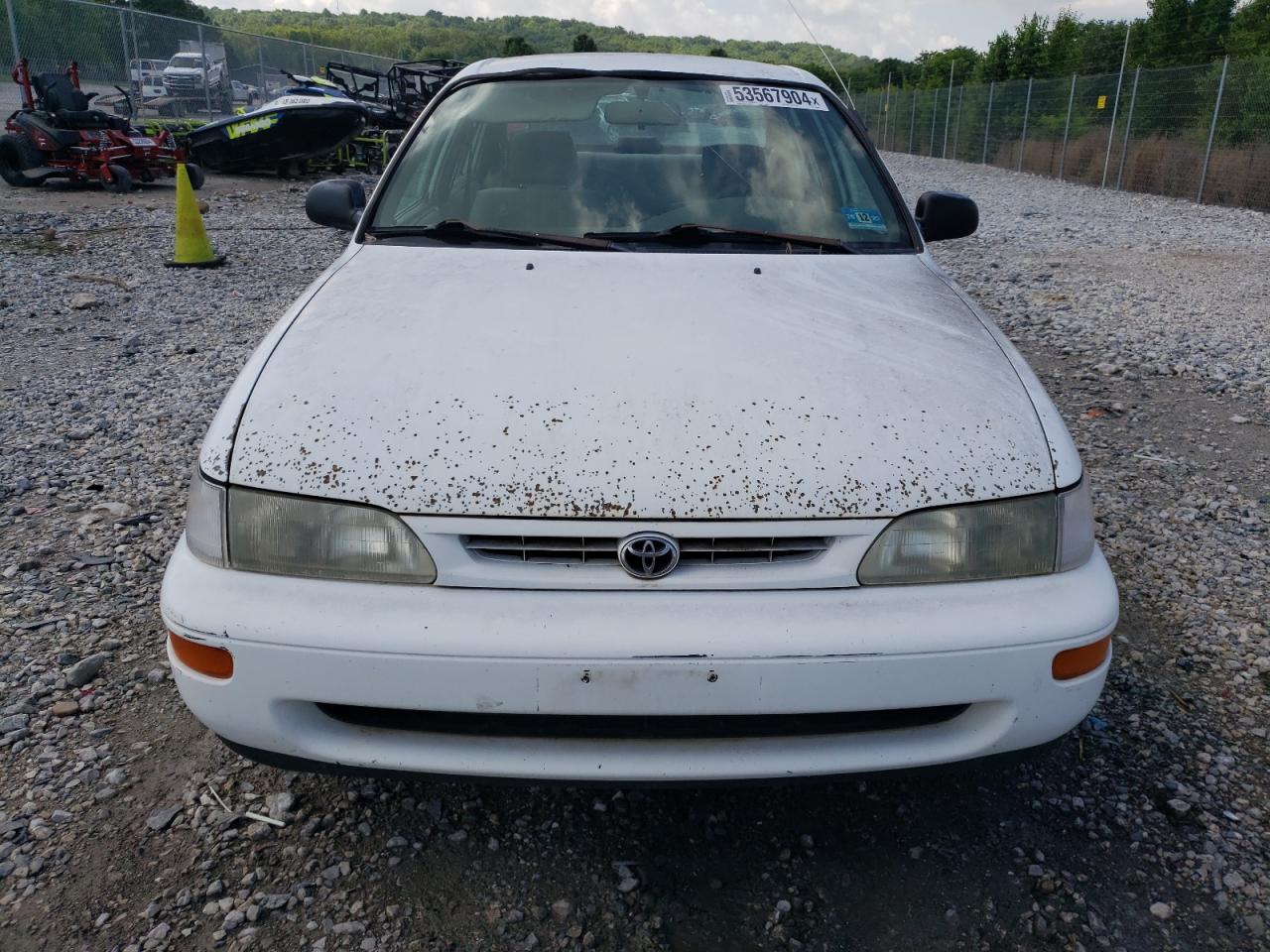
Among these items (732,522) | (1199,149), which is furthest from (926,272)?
(1199,149)

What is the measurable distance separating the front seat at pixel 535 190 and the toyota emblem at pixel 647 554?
4.40 ft

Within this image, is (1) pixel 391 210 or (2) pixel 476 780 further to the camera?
(1) pixel 391 210

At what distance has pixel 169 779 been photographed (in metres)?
2.29

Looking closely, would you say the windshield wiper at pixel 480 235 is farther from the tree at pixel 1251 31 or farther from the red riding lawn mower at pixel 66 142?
the tree at pixel 1251 31

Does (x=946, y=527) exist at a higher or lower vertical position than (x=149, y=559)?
higher

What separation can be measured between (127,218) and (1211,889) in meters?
12.0

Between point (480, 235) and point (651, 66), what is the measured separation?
3.32 ft

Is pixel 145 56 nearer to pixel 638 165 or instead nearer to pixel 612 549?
pixel 638 165

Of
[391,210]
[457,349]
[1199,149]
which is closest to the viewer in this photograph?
[457,349]

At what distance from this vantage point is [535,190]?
294cm

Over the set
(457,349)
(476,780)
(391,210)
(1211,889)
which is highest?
(391,210)

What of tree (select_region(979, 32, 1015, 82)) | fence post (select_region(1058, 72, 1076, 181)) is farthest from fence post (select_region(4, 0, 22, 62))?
tree (select_region(979, 32, 1015, 82))

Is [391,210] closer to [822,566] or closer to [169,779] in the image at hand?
[169,779]

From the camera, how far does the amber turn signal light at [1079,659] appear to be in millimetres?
1797
